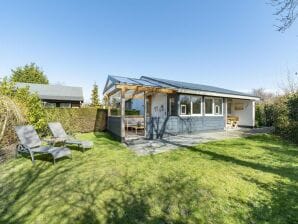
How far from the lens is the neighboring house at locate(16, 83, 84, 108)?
73.7ft

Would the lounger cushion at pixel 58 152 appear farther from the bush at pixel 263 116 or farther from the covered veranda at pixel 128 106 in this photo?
the bush at pixel 263 116

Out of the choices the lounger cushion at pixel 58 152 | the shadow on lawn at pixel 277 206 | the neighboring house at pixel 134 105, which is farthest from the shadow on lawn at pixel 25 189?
the neighboring house at pixel 134 105

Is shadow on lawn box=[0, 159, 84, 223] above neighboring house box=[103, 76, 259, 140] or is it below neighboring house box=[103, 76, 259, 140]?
below

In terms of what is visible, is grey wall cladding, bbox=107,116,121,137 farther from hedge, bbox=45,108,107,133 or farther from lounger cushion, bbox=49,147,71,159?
lounger cushion, bbox=49,147,71,159

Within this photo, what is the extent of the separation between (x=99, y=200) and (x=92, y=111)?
40.5 feet

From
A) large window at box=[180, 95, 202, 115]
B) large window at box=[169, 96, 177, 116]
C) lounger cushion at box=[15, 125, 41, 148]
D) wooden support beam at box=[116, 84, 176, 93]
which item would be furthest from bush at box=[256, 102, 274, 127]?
lounger cushion at box=[15, 125, 41, 148]

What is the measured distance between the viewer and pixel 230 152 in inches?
338

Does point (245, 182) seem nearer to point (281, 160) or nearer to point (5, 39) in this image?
point (281, 160)

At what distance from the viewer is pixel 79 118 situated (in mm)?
15312

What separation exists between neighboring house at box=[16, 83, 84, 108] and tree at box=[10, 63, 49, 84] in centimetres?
1329

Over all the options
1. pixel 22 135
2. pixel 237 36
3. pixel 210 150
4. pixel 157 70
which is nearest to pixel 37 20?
pixel 22 135

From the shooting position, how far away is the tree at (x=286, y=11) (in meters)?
6.36

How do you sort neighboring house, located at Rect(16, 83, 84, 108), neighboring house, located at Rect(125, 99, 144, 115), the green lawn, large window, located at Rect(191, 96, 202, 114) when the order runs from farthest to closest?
neighboring house, located at Rect(16, 83, 84, 108) < neighboring house, located at Rect(125, 99, 144, 115) < large window, located at Rect(191, 96, 202, 114) < the green lawn

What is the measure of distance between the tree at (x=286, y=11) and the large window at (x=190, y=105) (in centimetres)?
874
